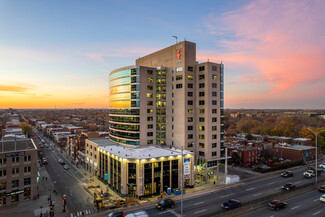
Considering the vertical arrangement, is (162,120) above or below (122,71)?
below

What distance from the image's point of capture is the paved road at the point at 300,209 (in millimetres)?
40750


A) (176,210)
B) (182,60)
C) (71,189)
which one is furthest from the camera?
(182,60)

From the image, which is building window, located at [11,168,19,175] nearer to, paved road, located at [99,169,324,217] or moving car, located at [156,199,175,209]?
paved road, located at [99,169,324,217]

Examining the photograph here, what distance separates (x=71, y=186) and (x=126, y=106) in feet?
99.9

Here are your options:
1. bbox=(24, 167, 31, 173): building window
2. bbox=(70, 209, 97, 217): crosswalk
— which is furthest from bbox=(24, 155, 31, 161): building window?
bbox=(70, 209, 97, 217): crosswalk

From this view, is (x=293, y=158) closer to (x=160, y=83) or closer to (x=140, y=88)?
(x=160, y=83)

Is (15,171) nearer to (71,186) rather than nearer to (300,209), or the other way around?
(71,186)

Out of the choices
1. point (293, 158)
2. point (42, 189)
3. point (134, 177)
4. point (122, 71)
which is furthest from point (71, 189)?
point (293, 158)

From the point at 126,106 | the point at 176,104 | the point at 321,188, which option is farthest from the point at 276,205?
the point at 126,106

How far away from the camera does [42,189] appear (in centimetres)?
6053

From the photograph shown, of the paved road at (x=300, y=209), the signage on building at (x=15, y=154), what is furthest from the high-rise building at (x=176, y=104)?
the signage on building at (x=15, y=154)

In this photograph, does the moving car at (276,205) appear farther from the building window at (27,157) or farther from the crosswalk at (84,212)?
the building window at (27,157)

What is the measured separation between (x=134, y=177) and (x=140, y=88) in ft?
100

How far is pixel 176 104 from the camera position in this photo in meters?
71.4
